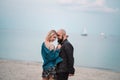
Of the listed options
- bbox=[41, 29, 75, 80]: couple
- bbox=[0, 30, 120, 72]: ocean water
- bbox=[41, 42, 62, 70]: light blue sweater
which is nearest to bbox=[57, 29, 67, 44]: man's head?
bbox=[41, 29, 75, 80]: couple

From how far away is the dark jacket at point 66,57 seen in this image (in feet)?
17.1

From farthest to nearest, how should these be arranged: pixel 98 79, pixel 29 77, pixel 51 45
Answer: pixel 98 79 → pixel 29 77 → pixel 51 45

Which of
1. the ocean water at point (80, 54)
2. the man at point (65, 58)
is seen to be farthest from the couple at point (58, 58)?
the ocean water at point (80, 54)

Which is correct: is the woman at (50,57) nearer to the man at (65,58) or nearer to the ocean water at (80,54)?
the man at (65,58)

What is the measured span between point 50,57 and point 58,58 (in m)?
0.11

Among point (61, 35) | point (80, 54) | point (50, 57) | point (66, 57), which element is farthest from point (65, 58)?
point (80, 54)

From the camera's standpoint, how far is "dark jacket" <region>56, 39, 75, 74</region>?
5199mm

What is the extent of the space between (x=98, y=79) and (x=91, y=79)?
24 cm

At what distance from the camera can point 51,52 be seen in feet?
17.1

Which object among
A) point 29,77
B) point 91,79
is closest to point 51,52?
point 29,77

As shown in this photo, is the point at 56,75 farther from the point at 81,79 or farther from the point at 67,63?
the point at 81,79

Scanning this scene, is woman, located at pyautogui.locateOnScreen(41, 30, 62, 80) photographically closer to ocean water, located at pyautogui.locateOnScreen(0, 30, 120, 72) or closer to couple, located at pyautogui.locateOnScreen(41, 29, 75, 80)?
couple, located at pyautogui.locateOnScreen(41, 29, 75, 80)

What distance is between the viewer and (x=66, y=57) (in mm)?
5227

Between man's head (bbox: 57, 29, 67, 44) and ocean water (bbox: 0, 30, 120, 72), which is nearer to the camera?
man's head (bbox: 57, 29, 67, 44)
